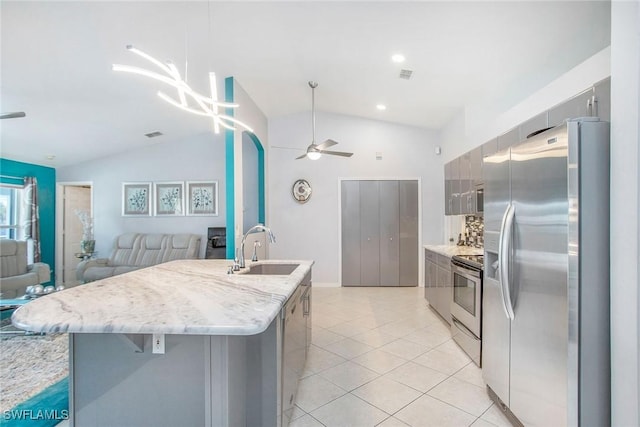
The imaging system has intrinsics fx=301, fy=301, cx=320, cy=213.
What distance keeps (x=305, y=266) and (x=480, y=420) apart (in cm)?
162

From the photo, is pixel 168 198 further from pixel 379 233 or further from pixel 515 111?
pixel 515 111

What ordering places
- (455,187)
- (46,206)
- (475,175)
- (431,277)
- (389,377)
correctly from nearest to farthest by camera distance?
(389,377) < (475,175) < (431,277) < (455,187) < (46,206)

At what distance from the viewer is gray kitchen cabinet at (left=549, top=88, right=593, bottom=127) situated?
203 centimetres

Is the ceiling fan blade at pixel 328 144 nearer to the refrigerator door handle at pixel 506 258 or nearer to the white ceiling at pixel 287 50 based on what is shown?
the white ceiling at pixel 287 50

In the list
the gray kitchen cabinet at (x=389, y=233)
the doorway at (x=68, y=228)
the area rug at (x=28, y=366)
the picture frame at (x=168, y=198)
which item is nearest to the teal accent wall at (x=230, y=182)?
the area rug at (x=28, y=366)

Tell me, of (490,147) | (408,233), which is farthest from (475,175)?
(408,233)

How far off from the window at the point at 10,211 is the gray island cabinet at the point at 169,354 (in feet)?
19.6

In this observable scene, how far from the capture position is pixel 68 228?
668 centimetres

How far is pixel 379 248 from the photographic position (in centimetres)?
586

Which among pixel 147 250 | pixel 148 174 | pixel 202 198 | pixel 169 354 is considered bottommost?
pixel 147 250

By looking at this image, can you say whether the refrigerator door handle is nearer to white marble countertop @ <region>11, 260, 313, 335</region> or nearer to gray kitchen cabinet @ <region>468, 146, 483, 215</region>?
white marble countertop @ <region>11, 260, 313, 335</region>

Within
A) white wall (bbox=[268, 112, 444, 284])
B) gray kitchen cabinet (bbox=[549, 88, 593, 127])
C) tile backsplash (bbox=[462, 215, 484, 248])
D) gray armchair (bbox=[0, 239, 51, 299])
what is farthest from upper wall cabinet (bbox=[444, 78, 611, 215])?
gray armchair (bbox=[0, 239, 51, 299])

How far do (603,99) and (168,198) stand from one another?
6.71 meters

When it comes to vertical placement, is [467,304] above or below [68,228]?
below
